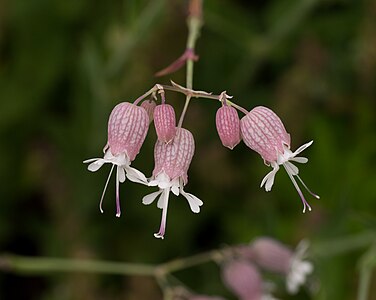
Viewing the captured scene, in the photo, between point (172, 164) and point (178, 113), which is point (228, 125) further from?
point (178, 113)

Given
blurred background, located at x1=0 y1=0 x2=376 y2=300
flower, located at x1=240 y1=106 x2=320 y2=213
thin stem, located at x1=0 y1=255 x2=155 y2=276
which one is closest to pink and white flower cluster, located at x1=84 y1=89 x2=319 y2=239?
flower, located at x1=240 y1=106 x2=320 y2=213

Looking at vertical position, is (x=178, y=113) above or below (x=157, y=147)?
above

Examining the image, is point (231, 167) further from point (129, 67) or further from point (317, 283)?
point (317, 283)

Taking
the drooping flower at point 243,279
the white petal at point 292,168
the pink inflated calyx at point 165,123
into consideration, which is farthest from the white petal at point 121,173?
the drooping flower at point 243,279

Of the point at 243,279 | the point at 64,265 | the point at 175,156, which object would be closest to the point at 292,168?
the point at 175,156

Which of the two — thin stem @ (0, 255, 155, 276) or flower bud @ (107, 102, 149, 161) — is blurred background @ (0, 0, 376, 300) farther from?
flower bud @ (107, 102, 149, 161)

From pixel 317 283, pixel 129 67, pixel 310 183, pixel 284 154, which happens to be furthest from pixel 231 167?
pixel 284 154

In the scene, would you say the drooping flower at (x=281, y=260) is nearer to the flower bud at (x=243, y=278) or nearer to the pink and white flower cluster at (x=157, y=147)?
the flower bud at (x=243, y=278)
